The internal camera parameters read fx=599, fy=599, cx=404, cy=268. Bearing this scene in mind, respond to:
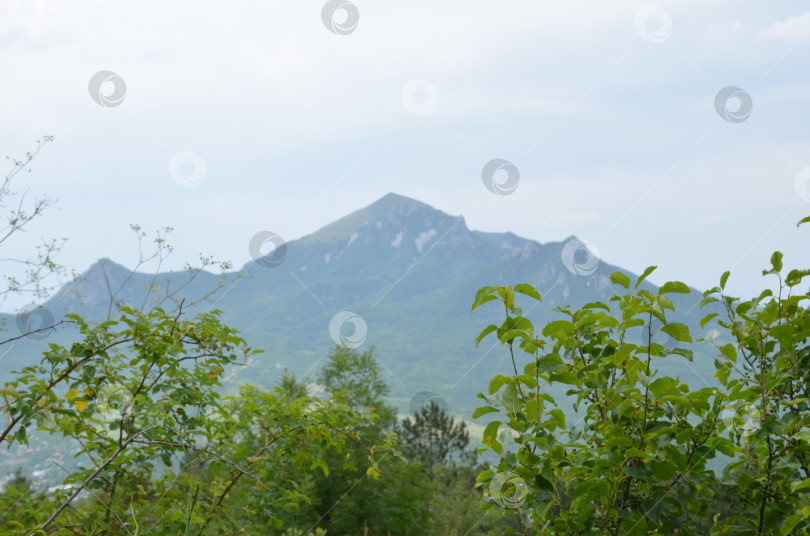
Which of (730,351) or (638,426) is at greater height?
(730,351)

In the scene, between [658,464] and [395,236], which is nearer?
[658,464]

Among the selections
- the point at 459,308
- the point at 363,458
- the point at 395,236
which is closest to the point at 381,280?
the point at 395,236

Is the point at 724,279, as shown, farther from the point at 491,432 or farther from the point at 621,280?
the point at 491,432

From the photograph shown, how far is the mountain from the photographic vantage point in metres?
111

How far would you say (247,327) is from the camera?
445 ft

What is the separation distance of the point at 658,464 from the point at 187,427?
2.51 metres

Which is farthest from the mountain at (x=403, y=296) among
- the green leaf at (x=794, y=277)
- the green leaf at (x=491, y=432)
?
the green leaf at (x=491, y=432)

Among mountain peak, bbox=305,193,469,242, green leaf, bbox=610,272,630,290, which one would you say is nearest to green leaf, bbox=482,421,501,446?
green leaf, bbox=610,272,630,290

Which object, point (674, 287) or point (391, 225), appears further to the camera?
point (391, 225)

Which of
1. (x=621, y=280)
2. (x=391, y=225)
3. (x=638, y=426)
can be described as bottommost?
(x=638, y=426)

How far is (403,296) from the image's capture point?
156 meters

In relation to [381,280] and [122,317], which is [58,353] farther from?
[381,280]

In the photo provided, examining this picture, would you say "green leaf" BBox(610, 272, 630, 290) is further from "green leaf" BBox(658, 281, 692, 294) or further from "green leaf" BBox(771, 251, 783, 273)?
"green leaf" BBox(771, 251, 783, 273)

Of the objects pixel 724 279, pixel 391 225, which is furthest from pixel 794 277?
pixel 391 225
